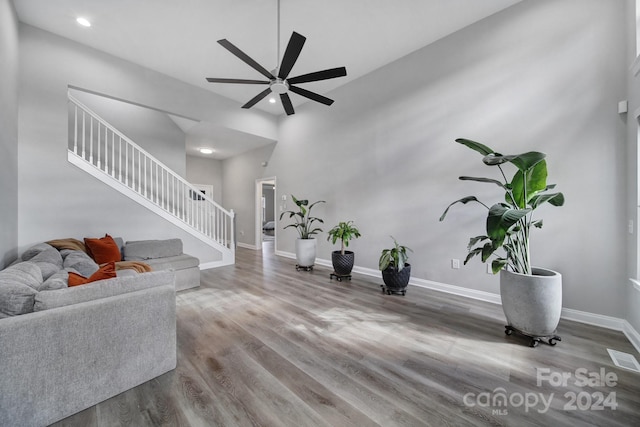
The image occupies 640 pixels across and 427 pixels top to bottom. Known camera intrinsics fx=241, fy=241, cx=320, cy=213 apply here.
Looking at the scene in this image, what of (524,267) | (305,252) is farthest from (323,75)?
(305,252)

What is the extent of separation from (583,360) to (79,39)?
7.17 m

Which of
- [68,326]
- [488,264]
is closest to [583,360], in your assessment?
[488,264]

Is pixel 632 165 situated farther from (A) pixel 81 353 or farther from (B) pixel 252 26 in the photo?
(A) pixel 81 353

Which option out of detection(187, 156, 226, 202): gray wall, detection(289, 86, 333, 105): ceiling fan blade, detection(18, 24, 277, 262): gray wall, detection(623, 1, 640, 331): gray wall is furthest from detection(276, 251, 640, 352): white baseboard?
detection(187, 156, 226, 202): gray wall

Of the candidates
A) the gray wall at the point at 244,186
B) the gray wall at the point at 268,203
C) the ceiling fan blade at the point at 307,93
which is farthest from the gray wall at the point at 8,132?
the gray wall at the point at 268,203

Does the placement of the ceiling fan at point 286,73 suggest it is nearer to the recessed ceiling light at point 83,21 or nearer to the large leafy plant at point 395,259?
the recessed ceiling light at point 83,21

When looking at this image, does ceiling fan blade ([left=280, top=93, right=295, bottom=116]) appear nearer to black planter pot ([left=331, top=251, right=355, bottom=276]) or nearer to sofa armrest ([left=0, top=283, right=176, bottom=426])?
black planter pot ([left=331, top=251, right=355, bottom=276])

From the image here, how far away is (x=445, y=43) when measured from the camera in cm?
358

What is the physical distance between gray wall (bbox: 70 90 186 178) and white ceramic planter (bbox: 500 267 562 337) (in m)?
6.59

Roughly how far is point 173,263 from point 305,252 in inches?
88.2

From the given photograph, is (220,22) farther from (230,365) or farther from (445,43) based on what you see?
(230,365)

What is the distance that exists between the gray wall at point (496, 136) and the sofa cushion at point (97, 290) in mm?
3463

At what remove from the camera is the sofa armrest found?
4.21 ft

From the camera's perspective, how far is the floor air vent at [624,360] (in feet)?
6.15
